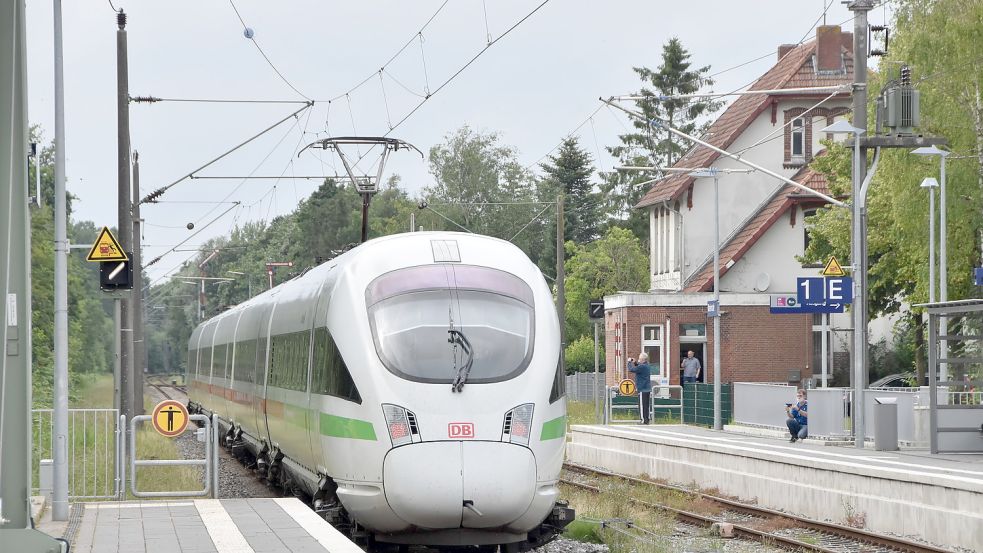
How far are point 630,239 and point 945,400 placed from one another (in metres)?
50.8

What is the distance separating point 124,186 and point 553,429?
41.5 feet

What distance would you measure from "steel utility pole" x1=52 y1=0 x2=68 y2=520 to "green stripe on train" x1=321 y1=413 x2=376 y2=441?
8.07 ft

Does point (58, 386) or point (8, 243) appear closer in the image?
point (8, 243)

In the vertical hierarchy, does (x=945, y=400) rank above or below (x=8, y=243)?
below

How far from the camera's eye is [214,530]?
1235cm

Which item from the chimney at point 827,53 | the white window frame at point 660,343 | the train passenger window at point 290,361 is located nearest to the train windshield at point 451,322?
the train passenger window at point 290,361

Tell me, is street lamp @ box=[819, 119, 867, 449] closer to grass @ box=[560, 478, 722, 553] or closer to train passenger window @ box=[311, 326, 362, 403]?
grass @ box=[560, 478, 722, 553]

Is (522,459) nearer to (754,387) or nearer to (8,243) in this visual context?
(8,243)

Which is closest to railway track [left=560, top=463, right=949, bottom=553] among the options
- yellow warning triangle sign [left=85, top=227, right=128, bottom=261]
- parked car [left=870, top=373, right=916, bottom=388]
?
yellow warning triangle sign [left=85, top=227, right=128, bottom=261]

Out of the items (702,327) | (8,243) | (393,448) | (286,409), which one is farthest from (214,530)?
(702,327)

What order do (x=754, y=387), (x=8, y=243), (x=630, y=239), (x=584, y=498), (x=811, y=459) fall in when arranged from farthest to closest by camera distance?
(x=630, y=239), (x=754, y=387), (x=584, y=498), (x=811, y=459), (x=8, y=243)

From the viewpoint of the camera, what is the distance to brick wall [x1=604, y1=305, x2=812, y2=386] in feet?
150

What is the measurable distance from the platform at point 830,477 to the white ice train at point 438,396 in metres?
4.44

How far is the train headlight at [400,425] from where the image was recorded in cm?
1207
